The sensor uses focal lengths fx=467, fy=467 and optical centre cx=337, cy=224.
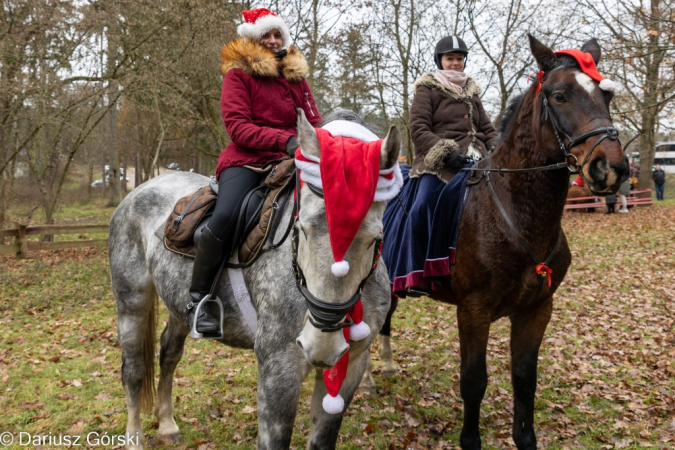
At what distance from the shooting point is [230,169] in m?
3.09

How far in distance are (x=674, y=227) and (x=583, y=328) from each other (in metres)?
11.4

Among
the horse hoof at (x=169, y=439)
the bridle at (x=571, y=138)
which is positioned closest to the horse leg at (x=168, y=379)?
the horse hoof at (x=169, y=439)

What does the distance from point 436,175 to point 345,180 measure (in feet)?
7.83

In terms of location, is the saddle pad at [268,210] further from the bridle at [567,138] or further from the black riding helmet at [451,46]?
the black riding helmet at [451,46]

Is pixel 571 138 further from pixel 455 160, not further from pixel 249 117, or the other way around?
pixel 249 117

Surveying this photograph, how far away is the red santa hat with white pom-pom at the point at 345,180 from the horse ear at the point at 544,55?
1973 millimetres

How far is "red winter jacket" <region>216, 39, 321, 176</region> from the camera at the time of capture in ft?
9.70

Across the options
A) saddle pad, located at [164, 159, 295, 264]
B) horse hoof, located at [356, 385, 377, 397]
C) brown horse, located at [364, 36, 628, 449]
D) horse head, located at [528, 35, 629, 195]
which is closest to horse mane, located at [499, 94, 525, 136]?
brown horse, located at [364, 36, 628, 449]

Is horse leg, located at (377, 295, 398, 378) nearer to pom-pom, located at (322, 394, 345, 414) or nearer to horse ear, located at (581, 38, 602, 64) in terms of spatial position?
pom-pom, located at (322, 394, 345, 414)

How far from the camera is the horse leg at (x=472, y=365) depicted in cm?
353

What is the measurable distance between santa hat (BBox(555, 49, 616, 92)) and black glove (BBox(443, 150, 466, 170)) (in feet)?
3.53

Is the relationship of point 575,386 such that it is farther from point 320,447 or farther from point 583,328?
point 320,447

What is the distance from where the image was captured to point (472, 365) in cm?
353

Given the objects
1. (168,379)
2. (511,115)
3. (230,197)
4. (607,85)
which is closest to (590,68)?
(607,85)
